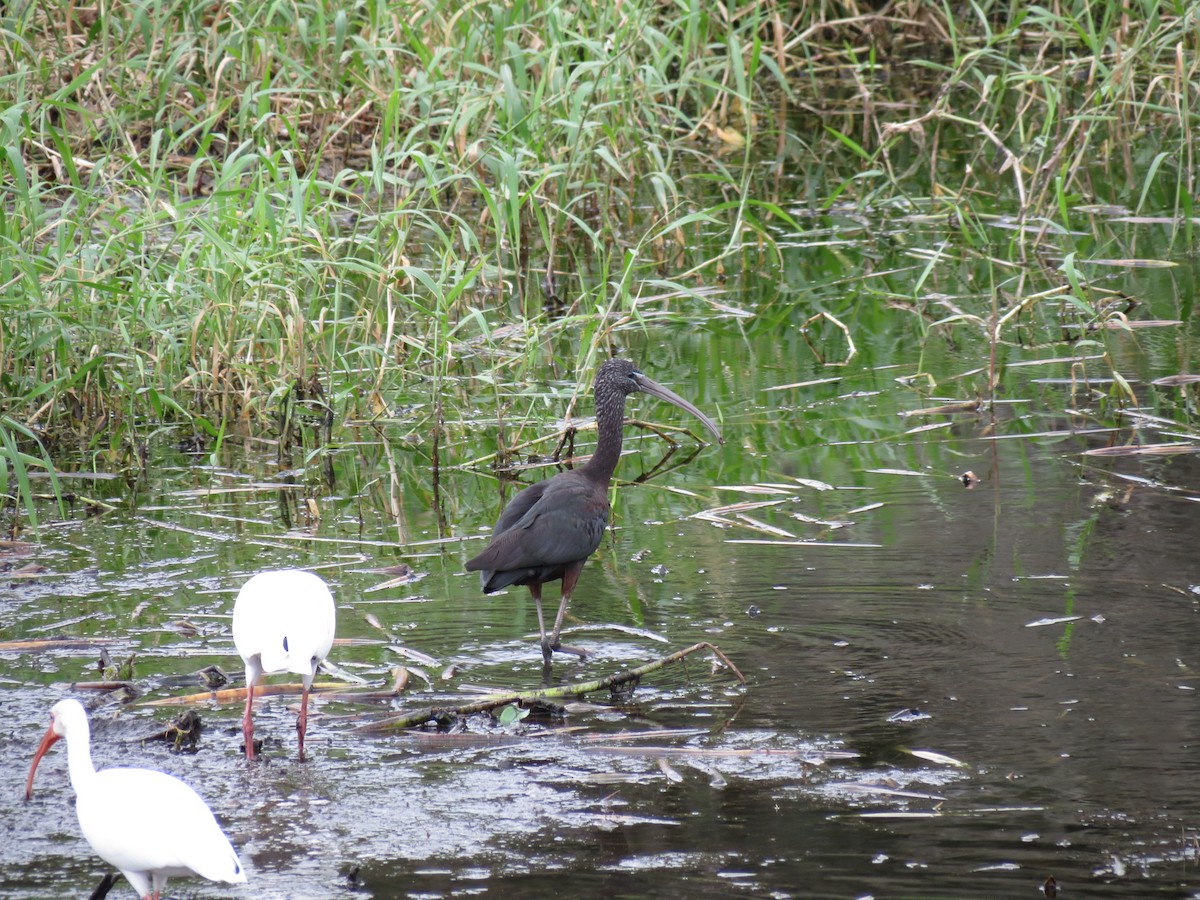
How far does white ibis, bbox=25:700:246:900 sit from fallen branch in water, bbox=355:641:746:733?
1053 mm

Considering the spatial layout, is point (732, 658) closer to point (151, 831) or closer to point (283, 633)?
point (283, 633)

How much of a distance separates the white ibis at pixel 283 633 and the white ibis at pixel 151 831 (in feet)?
2.85

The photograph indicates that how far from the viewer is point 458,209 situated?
10.6m

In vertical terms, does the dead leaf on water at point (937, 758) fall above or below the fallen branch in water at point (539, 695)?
below

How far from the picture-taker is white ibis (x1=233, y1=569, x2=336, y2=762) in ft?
15.3

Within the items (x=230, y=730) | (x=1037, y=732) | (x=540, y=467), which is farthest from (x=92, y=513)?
(x=1037, y=732)

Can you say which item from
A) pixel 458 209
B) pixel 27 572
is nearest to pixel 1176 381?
pixel 458 209

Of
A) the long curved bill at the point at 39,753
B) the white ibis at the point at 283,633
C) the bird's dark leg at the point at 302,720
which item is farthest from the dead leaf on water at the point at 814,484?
the long curved bill at the point at 39,753

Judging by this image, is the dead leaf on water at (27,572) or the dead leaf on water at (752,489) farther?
the dead leaf on water at (752,489)

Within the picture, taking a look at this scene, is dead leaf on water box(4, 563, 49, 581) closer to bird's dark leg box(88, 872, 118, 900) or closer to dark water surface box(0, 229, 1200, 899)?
dark water surface box(0, 229, 1200, 899)

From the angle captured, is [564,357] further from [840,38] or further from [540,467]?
[840,38]

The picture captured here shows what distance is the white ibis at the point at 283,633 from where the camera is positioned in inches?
184

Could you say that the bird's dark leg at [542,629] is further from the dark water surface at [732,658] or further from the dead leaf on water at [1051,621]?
the dead leaf on water at [1051,621]

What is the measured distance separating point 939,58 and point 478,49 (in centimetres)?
703
